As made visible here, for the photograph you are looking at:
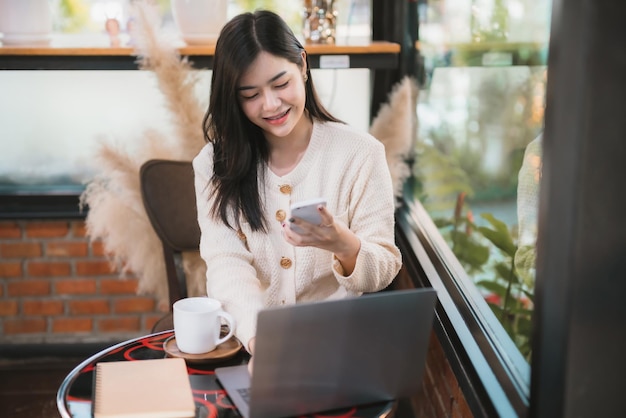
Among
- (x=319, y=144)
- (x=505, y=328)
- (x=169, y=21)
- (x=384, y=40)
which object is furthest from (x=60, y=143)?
(x=505, y=328)

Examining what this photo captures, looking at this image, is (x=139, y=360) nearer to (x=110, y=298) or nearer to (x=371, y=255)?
(x=371, y=255)

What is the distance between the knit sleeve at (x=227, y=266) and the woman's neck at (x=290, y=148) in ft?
0.50

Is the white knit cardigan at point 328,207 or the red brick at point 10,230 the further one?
the red brick at point 10,230

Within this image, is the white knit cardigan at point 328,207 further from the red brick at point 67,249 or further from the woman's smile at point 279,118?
the red brick at point 67,249

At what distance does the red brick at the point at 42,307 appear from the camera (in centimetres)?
337

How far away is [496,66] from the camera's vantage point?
1.93m

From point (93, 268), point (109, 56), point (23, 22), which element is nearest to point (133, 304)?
point (93, 268)

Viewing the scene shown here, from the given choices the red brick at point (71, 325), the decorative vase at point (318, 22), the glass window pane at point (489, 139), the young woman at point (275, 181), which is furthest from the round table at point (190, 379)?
the red brick at point (71, 325)

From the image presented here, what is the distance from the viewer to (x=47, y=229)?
331 cm

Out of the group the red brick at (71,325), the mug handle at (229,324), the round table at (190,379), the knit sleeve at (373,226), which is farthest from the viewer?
the red brick at (71,325)

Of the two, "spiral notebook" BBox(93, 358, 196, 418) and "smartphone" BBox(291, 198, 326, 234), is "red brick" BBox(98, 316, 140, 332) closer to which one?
"spiral notebook" BBox(93, 358, 196, 418)

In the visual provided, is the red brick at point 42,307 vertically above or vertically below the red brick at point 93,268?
below

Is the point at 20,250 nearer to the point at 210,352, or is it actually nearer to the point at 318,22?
the point at 318,22

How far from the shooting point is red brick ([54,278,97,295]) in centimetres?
336
